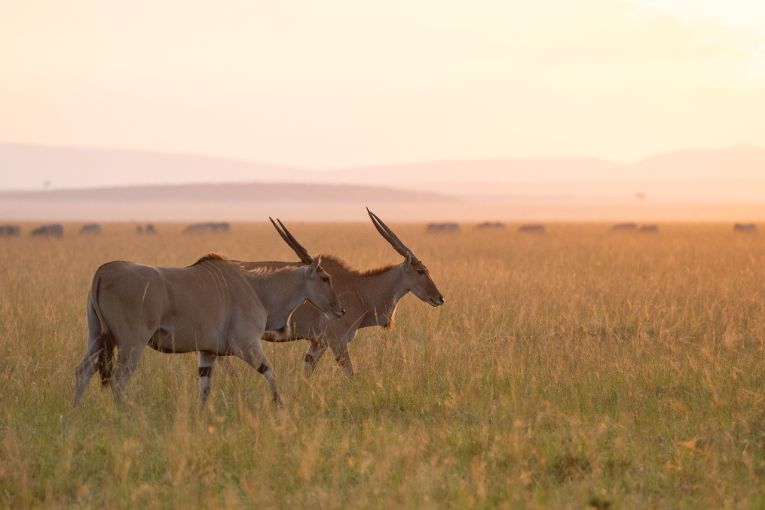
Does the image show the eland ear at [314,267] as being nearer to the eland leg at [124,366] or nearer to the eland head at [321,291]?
the eland head at [321,291]

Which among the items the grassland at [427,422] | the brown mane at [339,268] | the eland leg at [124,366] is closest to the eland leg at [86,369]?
the grassland at [427,422]

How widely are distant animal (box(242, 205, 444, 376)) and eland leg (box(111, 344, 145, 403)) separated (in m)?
2.13

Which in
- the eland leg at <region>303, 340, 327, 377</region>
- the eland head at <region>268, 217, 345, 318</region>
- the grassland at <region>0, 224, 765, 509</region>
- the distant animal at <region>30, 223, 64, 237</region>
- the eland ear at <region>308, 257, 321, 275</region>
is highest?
the eland ear at <region>308, 257, 321, 275</region>

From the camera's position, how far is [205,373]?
9.38m

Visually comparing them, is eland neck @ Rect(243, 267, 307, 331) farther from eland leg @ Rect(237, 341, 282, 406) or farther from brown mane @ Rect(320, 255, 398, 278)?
brown mane @ Rect(320, 255, 398, 278)

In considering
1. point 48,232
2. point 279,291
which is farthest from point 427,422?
point 48,232

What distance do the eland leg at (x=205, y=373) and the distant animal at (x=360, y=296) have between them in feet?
4.23

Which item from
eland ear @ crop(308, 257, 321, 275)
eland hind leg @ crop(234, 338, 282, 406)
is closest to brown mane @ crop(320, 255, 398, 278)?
eland ear @ crop(308, 257, 321, 275)

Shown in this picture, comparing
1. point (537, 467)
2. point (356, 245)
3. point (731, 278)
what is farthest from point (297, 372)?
point (356, 245)

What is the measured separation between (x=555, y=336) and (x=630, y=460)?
5.70 m

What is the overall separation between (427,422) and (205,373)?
2074 millimetres

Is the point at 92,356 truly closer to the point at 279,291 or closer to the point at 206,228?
the point at 279,291

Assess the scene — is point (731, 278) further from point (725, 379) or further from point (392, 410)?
point (392, 410)

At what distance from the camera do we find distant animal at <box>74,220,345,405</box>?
28.5 feet
